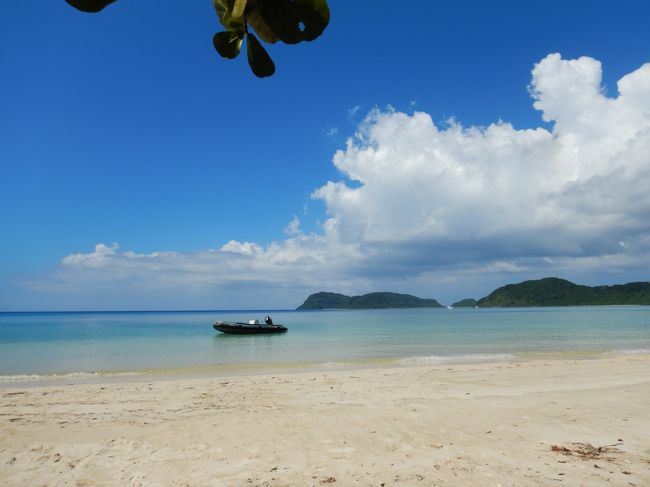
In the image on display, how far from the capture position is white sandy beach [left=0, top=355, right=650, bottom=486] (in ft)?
19.0

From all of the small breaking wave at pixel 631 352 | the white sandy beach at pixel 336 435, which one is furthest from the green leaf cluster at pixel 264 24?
the small breaking wave at pixel 631 352

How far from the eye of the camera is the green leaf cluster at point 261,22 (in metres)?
1.21

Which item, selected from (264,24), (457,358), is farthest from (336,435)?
(457,358)

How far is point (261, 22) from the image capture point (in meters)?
1.35

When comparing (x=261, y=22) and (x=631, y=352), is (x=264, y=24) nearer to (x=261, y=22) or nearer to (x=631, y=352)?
(x=261, y=22)

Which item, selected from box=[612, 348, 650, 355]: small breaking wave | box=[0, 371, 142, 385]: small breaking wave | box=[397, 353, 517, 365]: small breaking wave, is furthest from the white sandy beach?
box=[612, 348, 650, 355]: small breaking wave

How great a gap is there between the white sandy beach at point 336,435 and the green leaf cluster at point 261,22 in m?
5.43

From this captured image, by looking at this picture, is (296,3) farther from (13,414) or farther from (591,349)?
(591,349)

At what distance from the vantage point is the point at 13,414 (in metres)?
10.1

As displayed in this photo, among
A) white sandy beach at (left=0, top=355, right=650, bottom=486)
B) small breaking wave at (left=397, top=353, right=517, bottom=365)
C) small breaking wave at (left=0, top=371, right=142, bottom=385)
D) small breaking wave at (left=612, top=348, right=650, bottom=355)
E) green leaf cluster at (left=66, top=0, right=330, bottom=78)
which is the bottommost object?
small breaking wave at (left=612, top=348, right=650, bottom=355)

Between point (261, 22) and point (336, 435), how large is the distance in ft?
24.2

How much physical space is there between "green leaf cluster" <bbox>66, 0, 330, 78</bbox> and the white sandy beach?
17.8ft

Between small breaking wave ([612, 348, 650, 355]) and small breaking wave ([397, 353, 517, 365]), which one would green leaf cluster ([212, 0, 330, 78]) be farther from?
small breaking wave ([612, 348, 650, 355])

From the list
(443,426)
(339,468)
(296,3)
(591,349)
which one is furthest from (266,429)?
(591,349)
